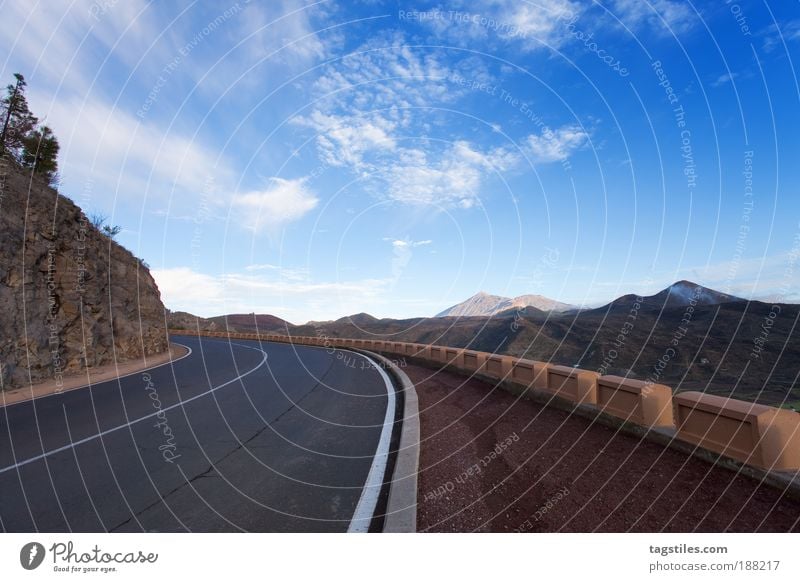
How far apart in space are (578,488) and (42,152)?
1398 inches

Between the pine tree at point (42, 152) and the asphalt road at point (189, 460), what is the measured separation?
2230cm

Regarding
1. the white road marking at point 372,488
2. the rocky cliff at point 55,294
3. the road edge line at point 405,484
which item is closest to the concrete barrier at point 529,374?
the road edge line at point 405,484

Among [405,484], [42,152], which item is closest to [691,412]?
[405,484]

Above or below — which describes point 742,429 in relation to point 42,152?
below

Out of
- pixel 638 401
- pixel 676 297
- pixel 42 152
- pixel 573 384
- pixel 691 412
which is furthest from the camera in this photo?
pixel 676 297

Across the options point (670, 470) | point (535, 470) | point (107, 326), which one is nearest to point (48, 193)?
point (107, 326)

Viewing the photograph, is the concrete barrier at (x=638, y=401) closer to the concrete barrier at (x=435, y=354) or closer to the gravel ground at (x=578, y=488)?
the gravel ground at (x=578, y=488)

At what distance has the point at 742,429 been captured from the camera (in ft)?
15.5

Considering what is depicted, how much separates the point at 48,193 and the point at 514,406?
2524 cm

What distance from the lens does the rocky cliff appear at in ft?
53.0

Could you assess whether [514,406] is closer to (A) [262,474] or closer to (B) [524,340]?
(A) [262,474]
